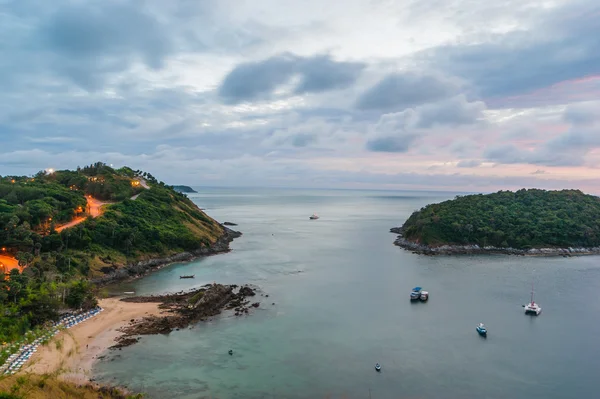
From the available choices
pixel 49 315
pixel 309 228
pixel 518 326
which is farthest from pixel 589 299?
pixel 309 228

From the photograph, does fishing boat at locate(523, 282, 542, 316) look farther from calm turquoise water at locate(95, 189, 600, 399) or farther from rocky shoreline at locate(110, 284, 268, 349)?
rocky shoreline at locate(110, 284, 268, 349)

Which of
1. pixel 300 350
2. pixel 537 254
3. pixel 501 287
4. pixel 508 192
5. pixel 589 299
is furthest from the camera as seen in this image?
pixel 508 192

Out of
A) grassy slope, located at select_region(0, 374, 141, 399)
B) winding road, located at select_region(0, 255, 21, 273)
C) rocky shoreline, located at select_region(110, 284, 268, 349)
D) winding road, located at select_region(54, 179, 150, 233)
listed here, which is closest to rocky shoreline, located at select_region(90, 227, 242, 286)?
winding road, located at select_region(0, 255, 21, 273)

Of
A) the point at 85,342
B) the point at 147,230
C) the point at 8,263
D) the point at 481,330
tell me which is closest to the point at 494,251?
the point at 481,330

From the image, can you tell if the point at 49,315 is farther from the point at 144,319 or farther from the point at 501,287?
the point at 501,287

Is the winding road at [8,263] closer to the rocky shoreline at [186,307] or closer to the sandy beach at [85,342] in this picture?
the sandy beach at [85,342]
